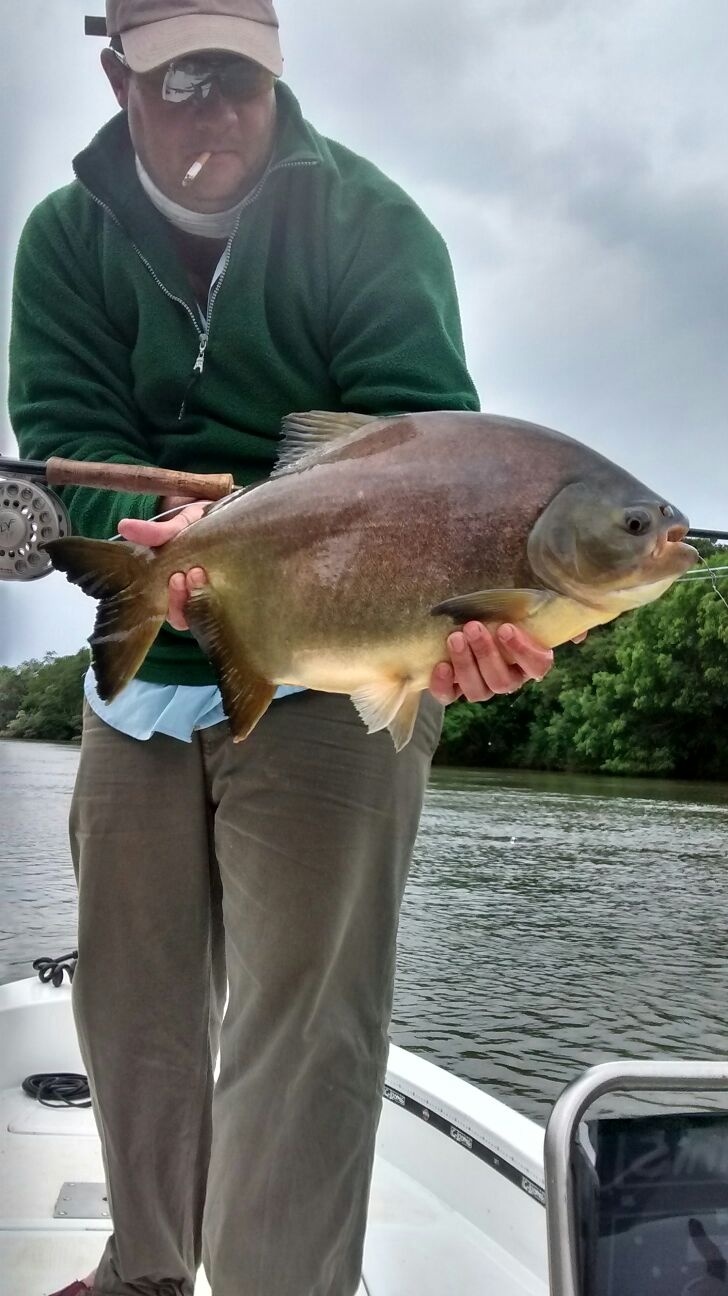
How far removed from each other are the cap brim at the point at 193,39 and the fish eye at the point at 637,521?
113 centimetres

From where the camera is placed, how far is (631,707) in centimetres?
4662

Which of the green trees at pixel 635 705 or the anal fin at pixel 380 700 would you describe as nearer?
the anal fin at pixel 380 700

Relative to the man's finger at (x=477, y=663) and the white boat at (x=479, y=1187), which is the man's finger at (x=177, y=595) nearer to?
the man's finger at (x=477, y=663)

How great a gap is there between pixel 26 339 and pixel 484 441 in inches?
47.1

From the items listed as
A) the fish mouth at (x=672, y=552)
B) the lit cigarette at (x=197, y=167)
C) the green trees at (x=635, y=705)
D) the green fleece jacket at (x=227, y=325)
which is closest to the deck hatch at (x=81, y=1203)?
the green fleece jacket at (x=227, y=325)

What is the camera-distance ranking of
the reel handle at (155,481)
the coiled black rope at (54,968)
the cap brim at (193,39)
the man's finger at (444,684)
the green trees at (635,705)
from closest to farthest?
1. the man's finger at (444,684)
2. the cap brim at (193,39)
3. the reel handle at (155,481)
4. the coiled black rope at (54,968)
5. the green trees at (635,705)

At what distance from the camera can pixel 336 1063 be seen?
2.08 meters

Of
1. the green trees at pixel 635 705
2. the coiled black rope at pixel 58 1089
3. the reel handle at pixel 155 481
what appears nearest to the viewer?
the reel handle at pixel 155 481

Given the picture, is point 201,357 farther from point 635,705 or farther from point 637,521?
point 635,705

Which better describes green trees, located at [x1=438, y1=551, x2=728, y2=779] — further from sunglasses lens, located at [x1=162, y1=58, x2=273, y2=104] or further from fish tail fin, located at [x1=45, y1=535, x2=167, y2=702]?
fish tail fin, located at [x1=45, y1=535, x2=167, y2=702]

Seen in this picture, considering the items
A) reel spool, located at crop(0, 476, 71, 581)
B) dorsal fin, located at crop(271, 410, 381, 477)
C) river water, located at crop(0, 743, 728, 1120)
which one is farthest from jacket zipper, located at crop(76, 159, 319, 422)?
river water, located at crop(0, 743, 728, 1120)

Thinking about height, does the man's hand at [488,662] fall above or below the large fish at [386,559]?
below

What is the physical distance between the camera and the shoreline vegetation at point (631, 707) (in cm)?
4450

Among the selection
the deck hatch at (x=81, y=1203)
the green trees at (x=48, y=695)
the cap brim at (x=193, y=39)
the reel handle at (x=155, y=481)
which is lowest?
the deck hatch at (x=81, y=1203)
